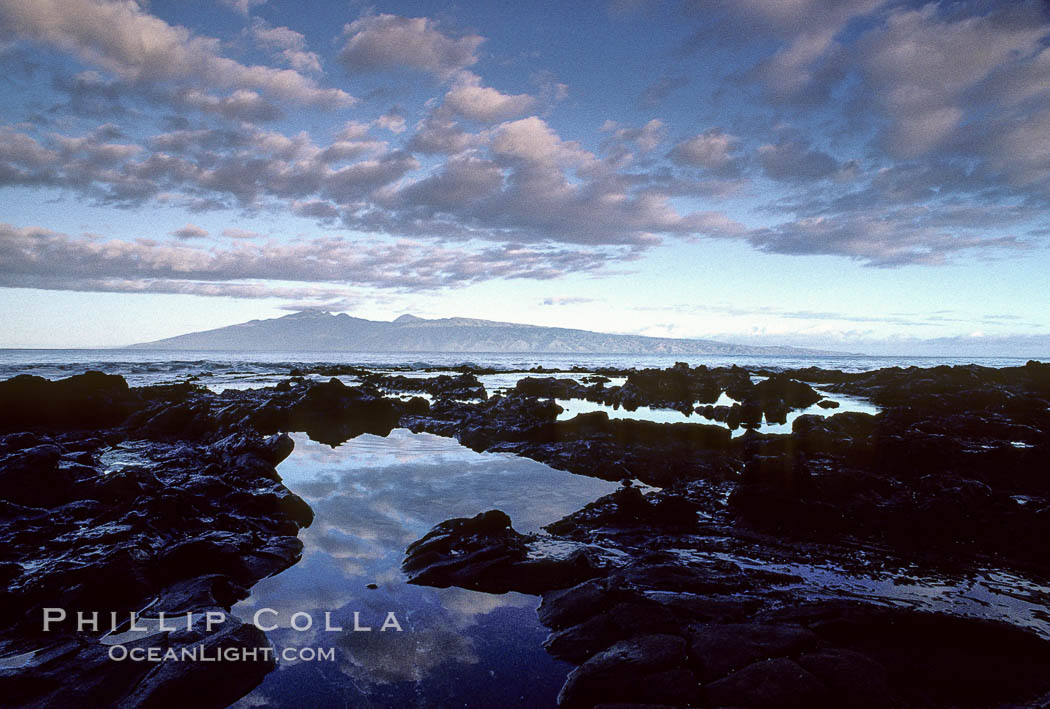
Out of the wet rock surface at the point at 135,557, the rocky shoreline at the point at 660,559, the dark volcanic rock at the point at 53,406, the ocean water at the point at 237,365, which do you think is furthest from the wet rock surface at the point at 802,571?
the ocean water at the point at 237,365

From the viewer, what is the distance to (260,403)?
21.0 m

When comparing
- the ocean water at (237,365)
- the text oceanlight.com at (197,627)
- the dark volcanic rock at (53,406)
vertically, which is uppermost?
the dark volcanic rock at (53,406)

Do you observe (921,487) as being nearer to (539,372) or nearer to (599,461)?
(599,461)

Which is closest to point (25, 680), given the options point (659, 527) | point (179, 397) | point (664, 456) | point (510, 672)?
point (510, 672)

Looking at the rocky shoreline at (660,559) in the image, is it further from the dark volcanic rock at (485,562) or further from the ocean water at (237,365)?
the ocean water at (237,365)

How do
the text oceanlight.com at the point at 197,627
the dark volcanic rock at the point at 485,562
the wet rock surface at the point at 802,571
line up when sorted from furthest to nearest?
the dark volcanic rock at the point at 485,562, the text oceanlight.com at the point at 197,627, the wet rock surface at the point at 802,571

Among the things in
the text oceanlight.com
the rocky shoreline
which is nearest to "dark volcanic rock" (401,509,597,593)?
the rocky shoreline

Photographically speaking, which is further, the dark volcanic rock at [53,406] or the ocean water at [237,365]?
the ocean water at [237,365]

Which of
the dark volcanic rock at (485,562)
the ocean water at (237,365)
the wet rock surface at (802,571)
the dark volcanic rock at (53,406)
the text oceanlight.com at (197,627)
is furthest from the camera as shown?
the ocean water at (237,365)

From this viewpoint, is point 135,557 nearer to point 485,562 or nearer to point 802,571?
point 485,562

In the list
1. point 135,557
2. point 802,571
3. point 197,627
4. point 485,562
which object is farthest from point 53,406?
point 802,571

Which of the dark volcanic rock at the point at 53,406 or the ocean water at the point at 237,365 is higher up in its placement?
the dark volcanic rock at the point at 53,406

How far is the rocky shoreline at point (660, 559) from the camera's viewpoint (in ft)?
16.0

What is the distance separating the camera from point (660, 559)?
750 centimetres
